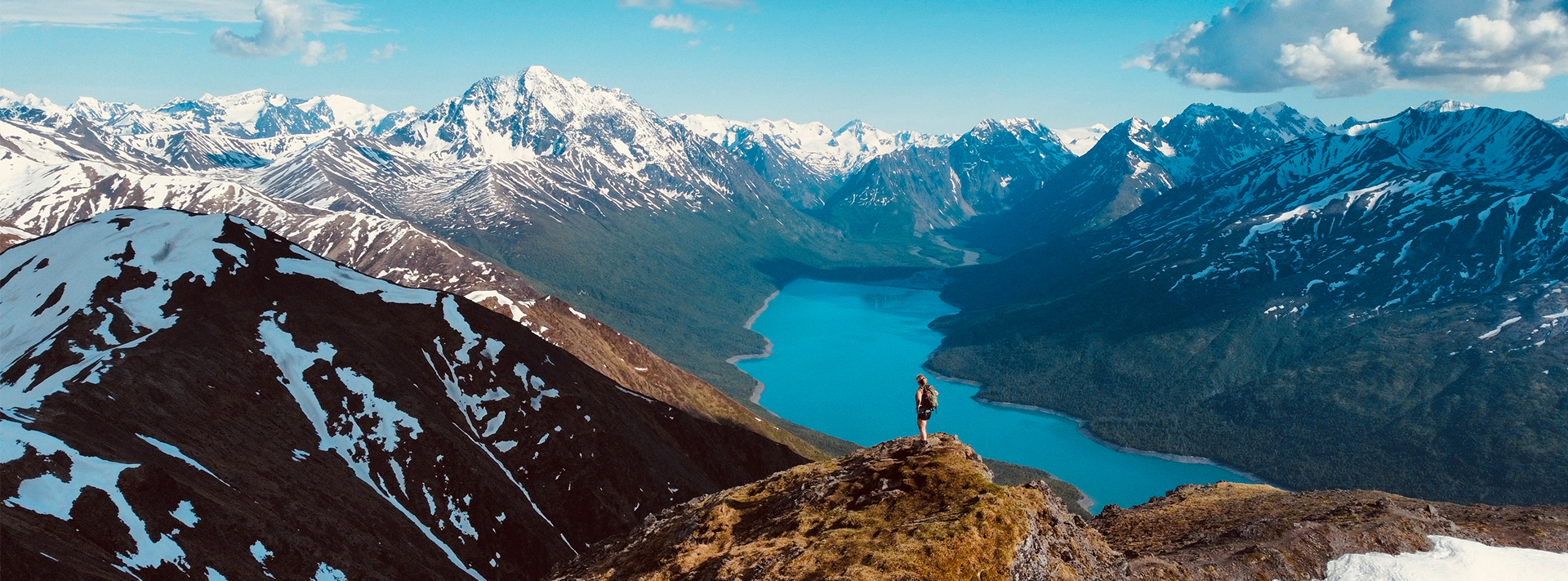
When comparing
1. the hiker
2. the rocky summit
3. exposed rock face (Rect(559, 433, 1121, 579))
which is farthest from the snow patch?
the hiker

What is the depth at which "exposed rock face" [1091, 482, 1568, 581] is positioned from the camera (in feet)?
162

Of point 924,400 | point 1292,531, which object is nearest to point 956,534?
point 924,400

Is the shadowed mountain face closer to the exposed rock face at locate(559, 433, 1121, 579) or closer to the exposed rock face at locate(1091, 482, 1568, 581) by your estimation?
the exposed rock face at locate(559, 433, 1121, 579)

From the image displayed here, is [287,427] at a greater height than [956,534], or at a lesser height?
lesser

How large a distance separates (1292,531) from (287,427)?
409ft

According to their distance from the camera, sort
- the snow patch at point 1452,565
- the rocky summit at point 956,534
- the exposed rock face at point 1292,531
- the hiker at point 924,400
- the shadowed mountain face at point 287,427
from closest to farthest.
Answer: the rocky summit at point 956,534
the hiker at point 924,400
the exposed rock face at point 1292,531
the snow patch at point 1452,565
the shadowed mountain face at point 287,427

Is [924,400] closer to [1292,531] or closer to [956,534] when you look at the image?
[956,534]

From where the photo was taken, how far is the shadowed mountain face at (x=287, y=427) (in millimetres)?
87062

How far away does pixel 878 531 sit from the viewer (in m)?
42.1

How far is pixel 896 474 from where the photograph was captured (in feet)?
159

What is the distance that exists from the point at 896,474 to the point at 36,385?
113793 mm

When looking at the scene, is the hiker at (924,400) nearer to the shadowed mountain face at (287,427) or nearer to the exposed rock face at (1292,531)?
the exposed rock face at (1292,531)

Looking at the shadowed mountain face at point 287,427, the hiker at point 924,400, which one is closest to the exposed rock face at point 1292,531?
the hiker at point 924,400

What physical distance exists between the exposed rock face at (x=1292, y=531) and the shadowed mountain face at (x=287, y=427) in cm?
8561
